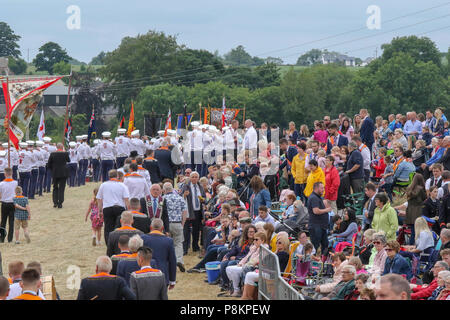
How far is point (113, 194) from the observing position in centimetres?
1431

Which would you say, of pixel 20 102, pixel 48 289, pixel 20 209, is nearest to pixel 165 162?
pixel 20 209

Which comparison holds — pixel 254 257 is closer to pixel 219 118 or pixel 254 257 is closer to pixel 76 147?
pixel 76 147

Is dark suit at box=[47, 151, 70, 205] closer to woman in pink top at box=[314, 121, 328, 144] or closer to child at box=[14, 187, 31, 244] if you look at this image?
child at box=[14, 187, 31, 244]

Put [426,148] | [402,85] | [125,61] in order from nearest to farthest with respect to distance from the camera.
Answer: [426,148]
[402,85]
[125,61]

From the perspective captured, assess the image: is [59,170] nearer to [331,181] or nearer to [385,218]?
[331,181]

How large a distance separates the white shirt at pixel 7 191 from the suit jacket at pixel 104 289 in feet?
32.3

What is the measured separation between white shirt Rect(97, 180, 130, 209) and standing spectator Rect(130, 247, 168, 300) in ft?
18.4

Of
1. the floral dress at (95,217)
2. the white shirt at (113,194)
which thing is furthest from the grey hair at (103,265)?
the floral dress at (95,217)

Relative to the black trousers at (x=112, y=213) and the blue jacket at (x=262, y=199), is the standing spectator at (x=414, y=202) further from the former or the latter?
the black trousers at (x=112, y=213)

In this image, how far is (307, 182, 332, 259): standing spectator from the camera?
13.5 metres

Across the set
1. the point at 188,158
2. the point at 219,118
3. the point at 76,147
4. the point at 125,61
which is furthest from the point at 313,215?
the point at 125,61

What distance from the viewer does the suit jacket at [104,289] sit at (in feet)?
26.9

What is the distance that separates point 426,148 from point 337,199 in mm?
3037
